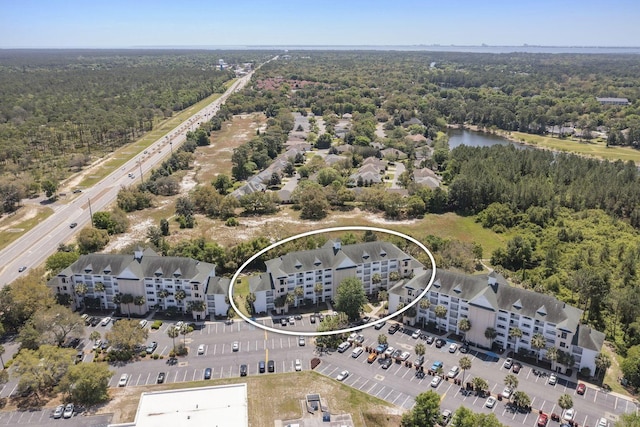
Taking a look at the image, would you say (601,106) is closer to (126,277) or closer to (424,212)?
(424,212)

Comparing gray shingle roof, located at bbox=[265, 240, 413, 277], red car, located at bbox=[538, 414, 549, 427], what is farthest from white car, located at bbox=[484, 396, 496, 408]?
gray shingle roof, located at bbox=[265, 240, 413, 277]

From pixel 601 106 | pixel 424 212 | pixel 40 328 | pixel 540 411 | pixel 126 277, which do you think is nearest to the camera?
pixel 540 411

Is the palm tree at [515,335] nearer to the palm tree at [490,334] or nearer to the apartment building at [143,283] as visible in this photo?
the palm tree at [490,334]

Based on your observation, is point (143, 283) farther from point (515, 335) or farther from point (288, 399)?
point (515, 335)

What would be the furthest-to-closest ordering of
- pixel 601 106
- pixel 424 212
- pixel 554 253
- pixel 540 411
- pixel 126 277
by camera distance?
pixel 601 106
pixel 424 212
pixel 554 253
pixel 126 277
pixel 540 411

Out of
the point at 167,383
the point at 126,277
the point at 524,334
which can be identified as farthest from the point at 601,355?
the point at 126,277

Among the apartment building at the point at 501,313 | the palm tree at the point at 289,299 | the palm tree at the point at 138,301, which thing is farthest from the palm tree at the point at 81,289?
the apartment building at the point at 501,313

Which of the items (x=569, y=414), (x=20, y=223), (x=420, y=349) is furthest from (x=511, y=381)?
(x=20, y=223)
